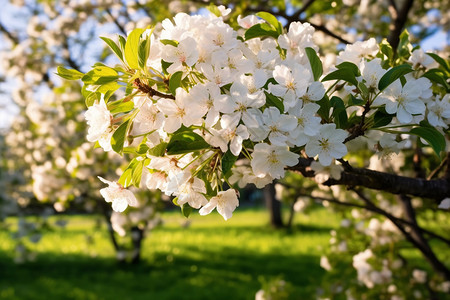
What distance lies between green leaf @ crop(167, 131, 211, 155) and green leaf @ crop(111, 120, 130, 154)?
0.41ft

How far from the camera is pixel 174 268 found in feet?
27.5

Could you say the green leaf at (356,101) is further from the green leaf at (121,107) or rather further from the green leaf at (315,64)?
the green leaf at (121,107)

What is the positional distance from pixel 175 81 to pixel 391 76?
0.52 metres

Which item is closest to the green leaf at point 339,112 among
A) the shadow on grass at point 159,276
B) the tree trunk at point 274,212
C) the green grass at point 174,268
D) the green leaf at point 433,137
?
the green leaf at point 433,137

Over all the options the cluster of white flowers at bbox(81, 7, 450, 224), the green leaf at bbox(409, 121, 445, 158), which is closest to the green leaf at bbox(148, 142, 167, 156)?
the cluster of white flowers at bbox(81, 7, 450, 224)

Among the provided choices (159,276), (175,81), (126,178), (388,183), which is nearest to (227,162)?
(175,81)

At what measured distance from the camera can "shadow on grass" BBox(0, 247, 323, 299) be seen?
Answer: 6.55 m

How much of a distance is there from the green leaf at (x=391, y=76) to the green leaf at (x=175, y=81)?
1.62ft

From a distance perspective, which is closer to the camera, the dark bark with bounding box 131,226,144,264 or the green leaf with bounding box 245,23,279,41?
the green leaf with bounding box 245,23,279,41

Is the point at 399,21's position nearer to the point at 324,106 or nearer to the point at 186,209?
the point at 324,106

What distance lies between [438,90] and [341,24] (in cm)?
460

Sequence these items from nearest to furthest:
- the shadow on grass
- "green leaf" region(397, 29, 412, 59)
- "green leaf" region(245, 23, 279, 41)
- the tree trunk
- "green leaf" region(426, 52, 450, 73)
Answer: "green leaf" region(245, 23, 279, 41)
"green leaf" region(426, 52, 450, 73)
"green leaf" region(397, 29, 412, 59)
the shadow on grass
the tree trunk

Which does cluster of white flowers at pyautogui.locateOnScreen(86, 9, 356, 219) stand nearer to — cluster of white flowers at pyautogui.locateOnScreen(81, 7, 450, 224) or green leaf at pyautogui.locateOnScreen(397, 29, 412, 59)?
cluster of white flowers at pyautogui.locateOnScreen(81, 7, 450, 224)

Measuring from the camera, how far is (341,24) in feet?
18.7
